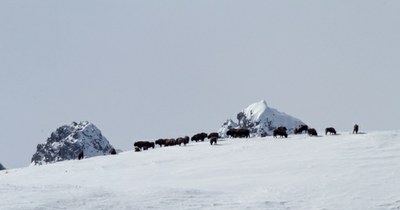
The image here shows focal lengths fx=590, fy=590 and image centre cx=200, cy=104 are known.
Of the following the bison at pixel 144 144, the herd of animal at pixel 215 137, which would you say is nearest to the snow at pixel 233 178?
the herd of animal at pixel 215 137

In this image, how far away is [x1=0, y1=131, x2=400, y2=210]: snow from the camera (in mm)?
26328

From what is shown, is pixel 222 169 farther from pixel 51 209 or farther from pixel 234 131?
pixel 234 131

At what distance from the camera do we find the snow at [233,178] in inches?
1037

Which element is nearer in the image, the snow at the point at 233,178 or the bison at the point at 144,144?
the snow at the point at 233,178

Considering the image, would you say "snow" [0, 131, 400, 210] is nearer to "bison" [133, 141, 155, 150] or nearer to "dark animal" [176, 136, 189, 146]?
"dark animal" [176, 136, 189, 146]

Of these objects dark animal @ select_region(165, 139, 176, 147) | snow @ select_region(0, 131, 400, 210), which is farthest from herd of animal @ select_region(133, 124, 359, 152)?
snow @ select_region(0, 131, 400, 210)


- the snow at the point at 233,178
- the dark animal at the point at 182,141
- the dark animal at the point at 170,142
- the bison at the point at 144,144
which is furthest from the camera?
the bison at the point at 144,144

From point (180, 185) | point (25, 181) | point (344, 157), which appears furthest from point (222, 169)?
point (25, 181)

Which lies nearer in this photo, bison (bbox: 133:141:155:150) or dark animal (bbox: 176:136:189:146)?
dark animal (bbox: 176:136:189:146)

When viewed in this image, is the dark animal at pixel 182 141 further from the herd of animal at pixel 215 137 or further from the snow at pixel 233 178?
the snow at pixel 233 178

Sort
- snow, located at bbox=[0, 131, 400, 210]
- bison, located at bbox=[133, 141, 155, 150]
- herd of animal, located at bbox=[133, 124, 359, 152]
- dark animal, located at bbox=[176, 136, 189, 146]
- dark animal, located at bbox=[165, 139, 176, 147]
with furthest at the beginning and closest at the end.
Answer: bison, located at bbox=[133, 141, 155, 150]
dark animal, located at bbox=[165, 139, 176, 147]
dark animal, located at bbox=[176, 136, 189, 146]
herd of animal, located at bbox=[133, 124, 359, 152]
snow, located at bbox=[0, 131, 400, 210]

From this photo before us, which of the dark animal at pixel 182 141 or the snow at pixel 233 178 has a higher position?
the dark animal at pixel 182 141

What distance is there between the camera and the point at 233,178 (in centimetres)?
3350

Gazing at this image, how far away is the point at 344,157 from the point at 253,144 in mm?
13236
